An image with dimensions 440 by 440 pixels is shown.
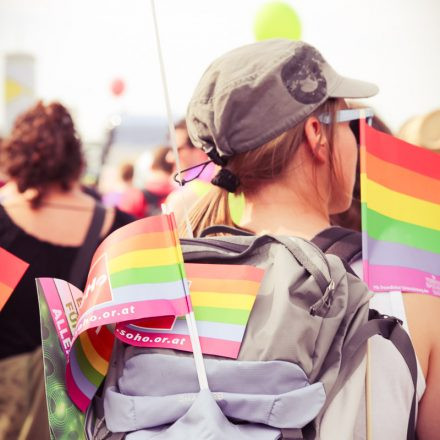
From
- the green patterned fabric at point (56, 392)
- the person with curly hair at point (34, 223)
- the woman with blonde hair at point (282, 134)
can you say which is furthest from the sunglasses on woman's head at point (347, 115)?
the person with curly hair at point (34, 223)

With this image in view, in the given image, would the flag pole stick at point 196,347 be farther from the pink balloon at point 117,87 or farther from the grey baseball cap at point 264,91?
the pink balloon at point 117,87

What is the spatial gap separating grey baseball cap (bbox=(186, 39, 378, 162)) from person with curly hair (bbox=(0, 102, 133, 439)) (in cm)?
125

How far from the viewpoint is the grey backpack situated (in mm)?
1241

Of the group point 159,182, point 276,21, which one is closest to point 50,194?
point 276,21

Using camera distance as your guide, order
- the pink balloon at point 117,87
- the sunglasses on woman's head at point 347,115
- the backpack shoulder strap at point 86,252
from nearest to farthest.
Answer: the sunglasses on woman's head at point 347,115
the backpack shoulder strap at point 86,252
the pink balloon at point 117,87

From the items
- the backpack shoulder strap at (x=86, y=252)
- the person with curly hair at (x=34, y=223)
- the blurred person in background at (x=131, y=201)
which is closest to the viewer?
the person with curly hair at (x=34, y=223)

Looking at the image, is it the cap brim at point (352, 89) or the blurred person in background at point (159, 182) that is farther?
the blurred person in background at point (159, 182)

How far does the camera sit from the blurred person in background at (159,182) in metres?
5.23

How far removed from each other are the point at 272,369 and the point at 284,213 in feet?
1.58

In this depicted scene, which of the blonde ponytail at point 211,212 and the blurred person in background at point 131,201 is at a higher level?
the blonde ponytail at point 211,212

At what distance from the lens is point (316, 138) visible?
165 centimetres

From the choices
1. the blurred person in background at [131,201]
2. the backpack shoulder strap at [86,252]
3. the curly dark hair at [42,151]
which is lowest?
the blurred person in background at [131,201]

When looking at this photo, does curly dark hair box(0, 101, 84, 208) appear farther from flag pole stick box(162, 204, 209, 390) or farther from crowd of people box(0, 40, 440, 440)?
flag pole stick box(162, 204, 209, 390)

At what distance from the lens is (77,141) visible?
3160 mm
